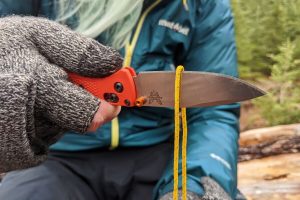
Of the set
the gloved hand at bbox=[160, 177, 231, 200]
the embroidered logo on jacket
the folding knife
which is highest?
the embroidered logo on jacket

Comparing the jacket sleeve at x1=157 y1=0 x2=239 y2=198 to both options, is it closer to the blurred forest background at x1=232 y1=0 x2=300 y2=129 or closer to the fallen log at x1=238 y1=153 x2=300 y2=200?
the fallen log at x1=238 y1=153 x2=300 y2=200

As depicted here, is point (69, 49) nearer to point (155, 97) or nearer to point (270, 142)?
point (155, 97)

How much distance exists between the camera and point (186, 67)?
1.81m

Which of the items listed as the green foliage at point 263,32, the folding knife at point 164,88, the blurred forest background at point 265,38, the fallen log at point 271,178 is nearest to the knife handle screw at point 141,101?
the folding knife at point 164,88

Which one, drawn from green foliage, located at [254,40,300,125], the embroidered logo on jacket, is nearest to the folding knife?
the embroidered logo on jacket

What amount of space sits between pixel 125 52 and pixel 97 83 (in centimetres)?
45

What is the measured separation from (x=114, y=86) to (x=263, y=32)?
117 inches

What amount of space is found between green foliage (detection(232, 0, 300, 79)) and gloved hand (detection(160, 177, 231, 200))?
243cm

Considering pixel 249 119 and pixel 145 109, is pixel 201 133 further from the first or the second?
pixel 249 119

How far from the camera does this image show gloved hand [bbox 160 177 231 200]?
1399 millimetres

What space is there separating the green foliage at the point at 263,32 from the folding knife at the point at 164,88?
2.72m

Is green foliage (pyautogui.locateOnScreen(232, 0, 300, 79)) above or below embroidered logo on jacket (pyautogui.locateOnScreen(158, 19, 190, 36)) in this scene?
above

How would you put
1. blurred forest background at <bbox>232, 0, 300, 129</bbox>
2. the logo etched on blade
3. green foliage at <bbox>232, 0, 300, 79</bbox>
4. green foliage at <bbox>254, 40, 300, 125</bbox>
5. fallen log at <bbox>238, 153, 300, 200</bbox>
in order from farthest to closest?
1. green foliage at <bbox>232, 0, 300, 79</bbox>
2. blurred forest background at <bbox>232, 0, 300, 129</bbox>
3. green foliage at <bbox>254, 40, 300, 125</bbox>
4. fallen log at <bbox>238, 153, 300, 200</bbox>
5. the logo etched on blade

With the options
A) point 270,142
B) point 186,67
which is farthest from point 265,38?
point 186,67
